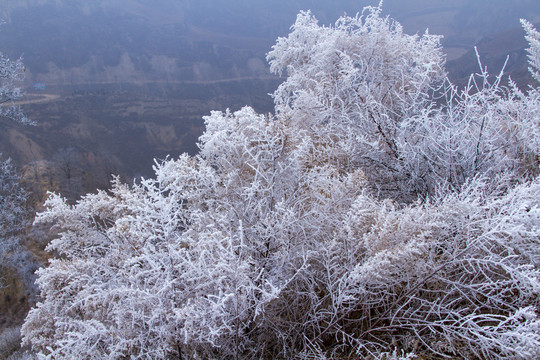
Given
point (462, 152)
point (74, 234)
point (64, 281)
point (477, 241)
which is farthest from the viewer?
point (462, 152)

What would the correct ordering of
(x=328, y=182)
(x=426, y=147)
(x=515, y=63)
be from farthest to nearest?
1. (x=515, y=63)
2. (x=426, y=147)
3. (x=328, y=182)

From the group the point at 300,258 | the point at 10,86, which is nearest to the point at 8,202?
the point at 10,86

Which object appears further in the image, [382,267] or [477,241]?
[477,241]

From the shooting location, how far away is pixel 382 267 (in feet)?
9.53

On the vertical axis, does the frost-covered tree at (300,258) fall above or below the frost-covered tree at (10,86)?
below

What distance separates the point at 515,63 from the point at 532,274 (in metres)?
57.7

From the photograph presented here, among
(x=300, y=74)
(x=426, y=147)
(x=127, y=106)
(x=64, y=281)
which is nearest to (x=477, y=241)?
(x=426, y=147)

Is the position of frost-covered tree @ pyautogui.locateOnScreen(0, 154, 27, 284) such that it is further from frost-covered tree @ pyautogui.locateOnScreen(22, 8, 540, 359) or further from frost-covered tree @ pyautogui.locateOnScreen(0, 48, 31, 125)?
frost-covered tree @ pyautogui.locateOnScreen(22, 8, 540, 359)

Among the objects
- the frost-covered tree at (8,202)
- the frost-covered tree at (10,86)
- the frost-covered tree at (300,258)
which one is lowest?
the frost-covered tree at (300,258)

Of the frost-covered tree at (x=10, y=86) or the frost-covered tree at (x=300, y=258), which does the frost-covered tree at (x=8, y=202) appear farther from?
the frost-covered tree at (x=300, y=258)

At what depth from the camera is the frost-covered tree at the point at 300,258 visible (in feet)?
9.38

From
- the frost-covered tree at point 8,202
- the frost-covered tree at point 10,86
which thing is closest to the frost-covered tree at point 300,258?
the frost-covered tree at point 10,86

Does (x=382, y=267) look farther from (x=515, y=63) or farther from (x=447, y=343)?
(x=515, y=63)

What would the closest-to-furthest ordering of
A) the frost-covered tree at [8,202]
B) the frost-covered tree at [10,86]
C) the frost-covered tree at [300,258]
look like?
1. the frost-covered tree at [300,258]
2. the frost-covered tree at [10,86]
3. the frost-covered tree at [8,202]
